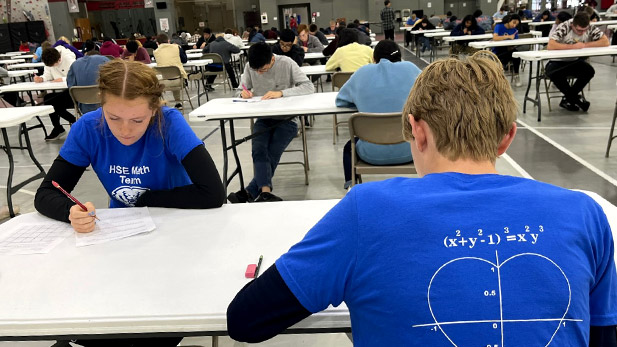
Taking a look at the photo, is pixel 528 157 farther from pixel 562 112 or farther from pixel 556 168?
pixel 562 112

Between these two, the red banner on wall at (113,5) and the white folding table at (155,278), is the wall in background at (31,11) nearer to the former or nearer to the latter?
the red banner on wall at (113,5)

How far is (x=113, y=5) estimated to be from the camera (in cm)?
2288

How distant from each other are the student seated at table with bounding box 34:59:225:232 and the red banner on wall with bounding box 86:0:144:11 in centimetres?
2346

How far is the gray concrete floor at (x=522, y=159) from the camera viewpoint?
366 cm

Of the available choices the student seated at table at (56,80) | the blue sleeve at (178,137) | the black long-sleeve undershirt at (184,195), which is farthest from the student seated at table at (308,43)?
the black long-sleeve undershirt at (184,195)

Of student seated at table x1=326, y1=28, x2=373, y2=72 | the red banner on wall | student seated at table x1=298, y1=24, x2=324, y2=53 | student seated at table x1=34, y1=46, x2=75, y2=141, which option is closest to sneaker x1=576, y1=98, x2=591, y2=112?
student seated at table x1=326, y1=28, x2=373, y2=72

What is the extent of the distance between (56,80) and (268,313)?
6102 millimetres

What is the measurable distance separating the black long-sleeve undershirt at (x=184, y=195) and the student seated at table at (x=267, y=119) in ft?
5.52

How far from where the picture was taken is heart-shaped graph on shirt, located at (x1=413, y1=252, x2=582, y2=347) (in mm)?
682

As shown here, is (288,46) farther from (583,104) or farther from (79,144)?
(79,144)

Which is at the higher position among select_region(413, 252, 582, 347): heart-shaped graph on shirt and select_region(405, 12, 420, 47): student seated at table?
select_region(405, 12, 420, 47): student seated at table

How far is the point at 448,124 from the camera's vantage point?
82 cm

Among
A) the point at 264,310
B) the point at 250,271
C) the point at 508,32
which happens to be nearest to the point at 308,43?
the point at 508,32

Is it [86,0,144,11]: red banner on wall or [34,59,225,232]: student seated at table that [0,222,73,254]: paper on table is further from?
[86,0,144,11]: red banner on wall
